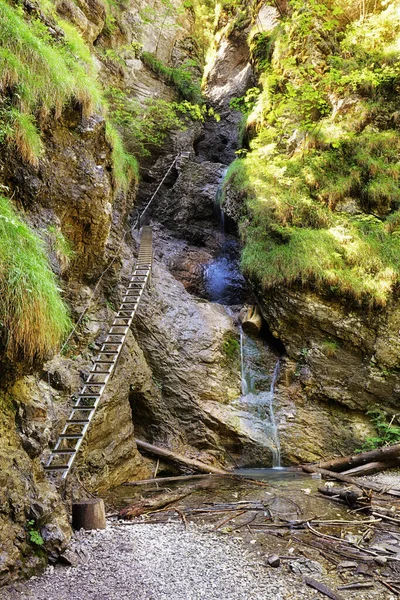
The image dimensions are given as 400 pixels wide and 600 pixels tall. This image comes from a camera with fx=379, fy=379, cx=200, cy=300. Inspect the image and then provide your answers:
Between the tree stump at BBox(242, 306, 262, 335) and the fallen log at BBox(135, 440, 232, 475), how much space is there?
4211mm

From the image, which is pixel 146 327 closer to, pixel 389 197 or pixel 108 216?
pixel 108 216

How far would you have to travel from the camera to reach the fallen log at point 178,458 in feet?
28.0

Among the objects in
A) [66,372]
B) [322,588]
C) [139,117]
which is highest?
[139,117]

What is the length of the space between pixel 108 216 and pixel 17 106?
8.68 ft

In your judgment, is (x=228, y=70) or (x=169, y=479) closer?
(x=169, y=479)

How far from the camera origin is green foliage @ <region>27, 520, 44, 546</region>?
3.75 metres

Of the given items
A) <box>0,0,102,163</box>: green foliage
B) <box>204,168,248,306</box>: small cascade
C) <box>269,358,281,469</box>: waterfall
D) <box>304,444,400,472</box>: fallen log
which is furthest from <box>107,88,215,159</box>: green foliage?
<box>304,444,400,472</box>: fallen log

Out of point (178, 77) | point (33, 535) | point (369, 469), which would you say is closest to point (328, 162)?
point (369, 469)

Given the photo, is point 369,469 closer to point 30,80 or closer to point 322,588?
point 322,588

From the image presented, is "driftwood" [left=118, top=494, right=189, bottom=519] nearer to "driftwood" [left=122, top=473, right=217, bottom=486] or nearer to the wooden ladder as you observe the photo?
"driftwood" [left=122, top=473, right=217, bottom=486]

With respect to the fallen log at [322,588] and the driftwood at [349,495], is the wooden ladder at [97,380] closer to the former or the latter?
the fallen log at [322,588]

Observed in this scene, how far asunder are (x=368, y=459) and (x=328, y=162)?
28.9 feet

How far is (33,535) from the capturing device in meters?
3.76

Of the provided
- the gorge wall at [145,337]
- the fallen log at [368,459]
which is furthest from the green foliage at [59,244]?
the fallen log at [368,459]
